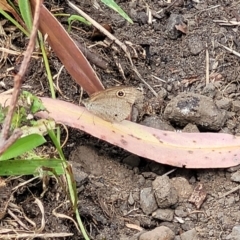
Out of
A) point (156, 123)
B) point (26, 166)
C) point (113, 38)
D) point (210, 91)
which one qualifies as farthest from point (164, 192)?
point (113, 38)

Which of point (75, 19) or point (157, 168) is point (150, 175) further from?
point (75, 19)

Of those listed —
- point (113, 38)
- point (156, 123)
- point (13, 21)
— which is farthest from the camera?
point (113, 38)

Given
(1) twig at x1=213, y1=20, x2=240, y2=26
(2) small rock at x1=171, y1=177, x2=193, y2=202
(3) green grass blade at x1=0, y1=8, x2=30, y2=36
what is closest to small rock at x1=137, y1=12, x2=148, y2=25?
(1) twig at x1=213, y1=20, x2=240, y2=26

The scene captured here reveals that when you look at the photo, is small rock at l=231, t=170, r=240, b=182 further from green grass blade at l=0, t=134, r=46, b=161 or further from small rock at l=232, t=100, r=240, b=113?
green grass blade at l=0, t=134, r=46, b=161

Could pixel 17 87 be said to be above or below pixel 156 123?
above

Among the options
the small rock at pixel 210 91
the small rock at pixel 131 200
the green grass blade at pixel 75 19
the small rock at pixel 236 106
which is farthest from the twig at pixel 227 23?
the small rock at pixel 131 200

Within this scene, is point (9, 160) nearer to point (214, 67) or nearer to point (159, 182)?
point (159, 182)

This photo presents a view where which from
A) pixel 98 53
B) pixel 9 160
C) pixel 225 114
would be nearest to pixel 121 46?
pixel 98 53
